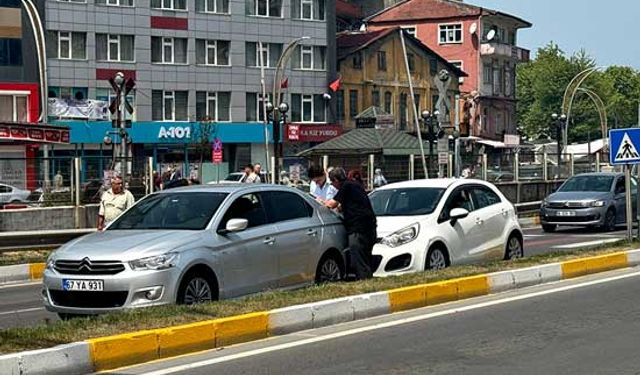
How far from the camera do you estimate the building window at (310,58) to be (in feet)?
221

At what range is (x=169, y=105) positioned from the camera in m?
62.2

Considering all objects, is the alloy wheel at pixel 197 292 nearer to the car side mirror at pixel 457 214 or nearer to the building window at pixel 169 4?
the car side mirror at pixel 457 214

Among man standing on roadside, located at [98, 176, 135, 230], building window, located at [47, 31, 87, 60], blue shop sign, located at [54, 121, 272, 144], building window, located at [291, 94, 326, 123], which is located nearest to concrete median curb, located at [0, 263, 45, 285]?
man standing on roadside, located at [98, 176, 135, 230]

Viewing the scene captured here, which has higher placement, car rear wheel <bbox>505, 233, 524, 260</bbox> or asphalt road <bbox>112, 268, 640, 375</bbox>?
car rear wheel <bbox>505, 233, 524, 260</bbox>

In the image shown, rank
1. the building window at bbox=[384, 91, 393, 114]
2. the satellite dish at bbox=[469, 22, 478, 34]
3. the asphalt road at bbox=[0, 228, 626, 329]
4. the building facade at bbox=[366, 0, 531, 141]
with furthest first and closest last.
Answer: the building facade at bbox=[366, 0, 531, 141], the satellite dish at bbox=[469, 22, 478, 34], the building window at bbox=[384, 91, 393, 114], the asphalt road at bbox=[0, 228, 626, 329]

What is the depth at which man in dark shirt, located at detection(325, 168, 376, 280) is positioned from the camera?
14.2 m

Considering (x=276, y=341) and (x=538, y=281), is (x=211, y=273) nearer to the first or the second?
(x=276, y=341)

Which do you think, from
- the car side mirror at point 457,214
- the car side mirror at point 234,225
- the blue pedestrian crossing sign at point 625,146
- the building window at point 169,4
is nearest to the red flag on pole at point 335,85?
the building window at point 169,4

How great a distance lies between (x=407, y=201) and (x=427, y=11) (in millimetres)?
71264

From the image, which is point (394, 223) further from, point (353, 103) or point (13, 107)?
point (353, 103)

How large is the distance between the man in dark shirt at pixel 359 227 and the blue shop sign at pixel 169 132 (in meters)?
44.0

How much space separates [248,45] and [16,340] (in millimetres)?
57148

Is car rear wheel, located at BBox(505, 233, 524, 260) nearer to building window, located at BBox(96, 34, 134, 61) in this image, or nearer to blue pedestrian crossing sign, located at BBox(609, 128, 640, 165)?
blue pedestrian crossing sign, located at BBox(609, 128, 640, 165)

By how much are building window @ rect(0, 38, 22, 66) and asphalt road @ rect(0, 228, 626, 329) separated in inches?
1342
